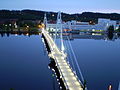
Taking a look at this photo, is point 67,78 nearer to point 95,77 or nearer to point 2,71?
point 95,77

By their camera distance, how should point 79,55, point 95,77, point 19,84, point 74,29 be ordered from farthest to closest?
point 74,29 → point 79,55 → point 95,77 → point 19,84

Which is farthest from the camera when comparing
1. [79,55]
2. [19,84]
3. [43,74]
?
[79,55]

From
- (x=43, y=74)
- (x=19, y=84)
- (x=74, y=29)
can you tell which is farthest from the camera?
(x=74, y=29)

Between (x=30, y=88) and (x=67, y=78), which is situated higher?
(x=67, y=78)

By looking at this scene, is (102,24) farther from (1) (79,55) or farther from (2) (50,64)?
(2) (50,64)

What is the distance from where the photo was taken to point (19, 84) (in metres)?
9.38

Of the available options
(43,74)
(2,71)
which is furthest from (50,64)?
(2,71)

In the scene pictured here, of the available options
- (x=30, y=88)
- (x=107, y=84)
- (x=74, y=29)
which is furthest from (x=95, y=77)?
(x=74, y=29)

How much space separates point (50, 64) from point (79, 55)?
3.17m

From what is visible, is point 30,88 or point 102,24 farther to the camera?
point 102,24

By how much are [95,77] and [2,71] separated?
15.8 ft

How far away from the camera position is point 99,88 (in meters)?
9.02

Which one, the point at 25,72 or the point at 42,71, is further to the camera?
the point at 42,71

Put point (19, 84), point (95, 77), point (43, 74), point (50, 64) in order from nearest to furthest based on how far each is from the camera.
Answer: point (19, 84)
point (95, 77)
point (43, 74)
point (50, 64)
